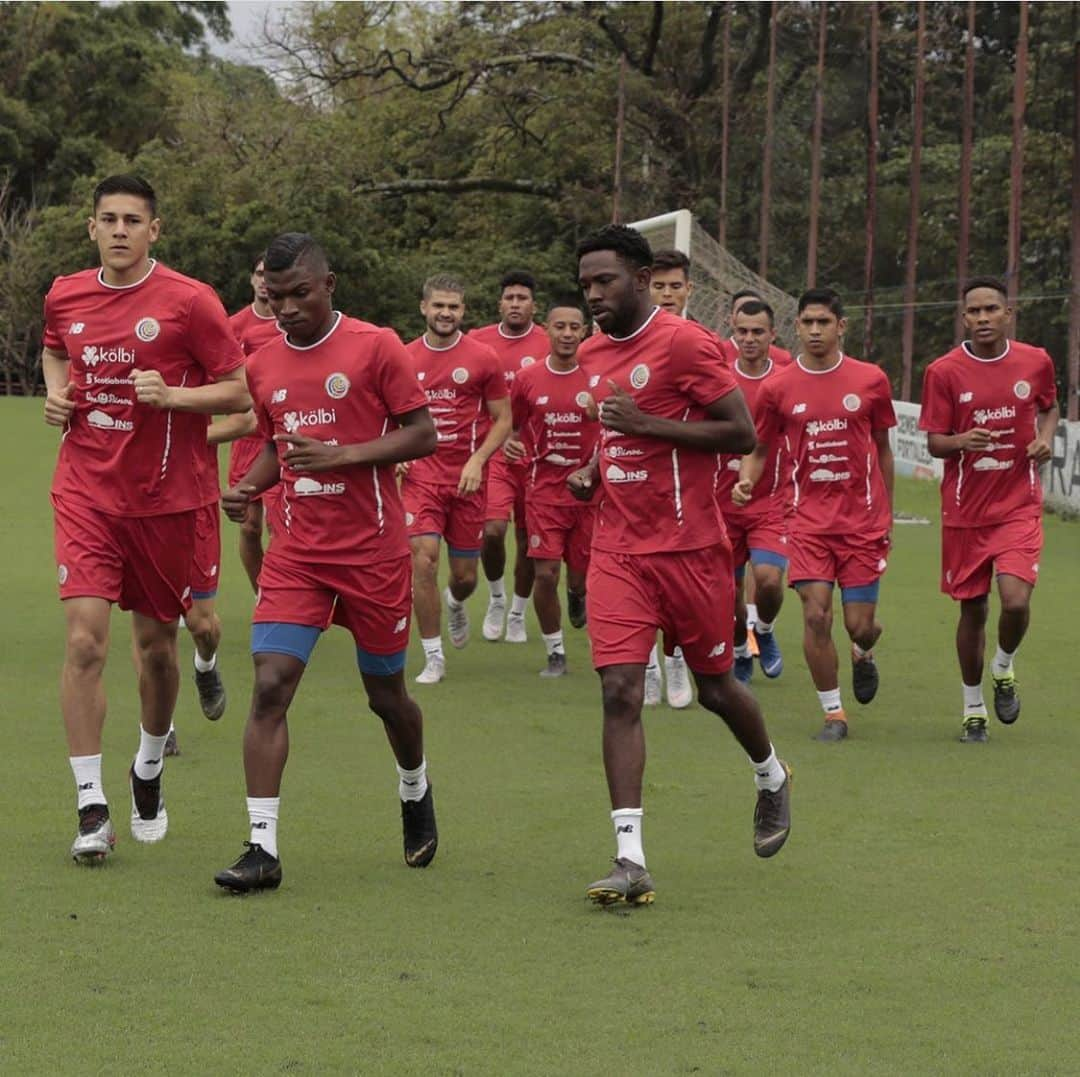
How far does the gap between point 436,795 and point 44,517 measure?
16.4 metres

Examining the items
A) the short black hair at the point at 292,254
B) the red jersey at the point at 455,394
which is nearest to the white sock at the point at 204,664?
the red jersey at the point at 455,394

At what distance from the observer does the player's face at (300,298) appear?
285 inches

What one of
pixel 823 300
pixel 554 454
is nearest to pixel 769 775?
pixel 823 300

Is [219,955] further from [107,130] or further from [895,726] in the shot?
[107,130]

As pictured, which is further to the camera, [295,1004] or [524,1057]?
[295,1004]

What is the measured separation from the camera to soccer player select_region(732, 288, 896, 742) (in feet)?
36.6

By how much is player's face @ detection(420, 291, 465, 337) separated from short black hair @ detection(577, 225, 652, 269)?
5.79m

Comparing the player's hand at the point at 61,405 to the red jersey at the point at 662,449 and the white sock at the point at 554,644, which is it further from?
the white sock at the point at 554,644

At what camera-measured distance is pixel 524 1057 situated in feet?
17.9

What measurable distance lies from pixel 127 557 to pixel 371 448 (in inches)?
49.1

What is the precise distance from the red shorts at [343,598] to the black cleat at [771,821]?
151cm

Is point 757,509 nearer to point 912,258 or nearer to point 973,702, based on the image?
point 973,702

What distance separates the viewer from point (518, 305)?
1462 centimetres

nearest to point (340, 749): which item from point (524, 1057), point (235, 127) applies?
point (524, 1057)
